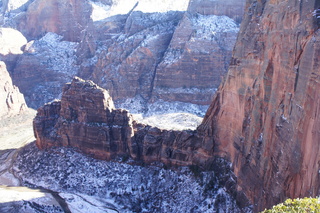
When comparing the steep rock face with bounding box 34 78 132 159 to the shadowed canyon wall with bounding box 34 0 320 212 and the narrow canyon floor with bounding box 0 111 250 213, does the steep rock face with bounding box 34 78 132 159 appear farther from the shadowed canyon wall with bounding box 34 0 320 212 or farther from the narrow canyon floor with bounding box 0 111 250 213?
the narrow canyon floor with bounding box 0 111 250 213

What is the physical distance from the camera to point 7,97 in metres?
89.4

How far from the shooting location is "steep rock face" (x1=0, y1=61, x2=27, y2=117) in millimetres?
88281

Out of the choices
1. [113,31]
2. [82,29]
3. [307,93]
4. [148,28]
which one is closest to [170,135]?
[307,93]

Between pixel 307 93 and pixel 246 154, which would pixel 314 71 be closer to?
pixel 307 93

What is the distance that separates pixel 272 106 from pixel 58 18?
4350 inches

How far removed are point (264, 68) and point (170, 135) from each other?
59.9 ft

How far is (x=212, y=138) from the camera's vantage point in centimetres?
4597

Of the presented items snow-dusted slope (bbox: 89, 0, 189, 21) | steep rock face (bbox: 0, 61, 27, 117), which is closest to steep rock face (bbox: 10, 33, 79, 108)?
steep rock face (bbox: 0, 61, 27, 117)

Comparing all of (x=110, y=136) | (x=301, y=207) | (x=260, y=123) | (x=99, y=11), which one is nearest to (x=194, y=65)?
(x=99, y=11)

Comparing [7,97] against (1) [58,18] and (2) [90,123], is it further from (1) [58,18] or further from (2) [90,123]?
(1) [58,18]

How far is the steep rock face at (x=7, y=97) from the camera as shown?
88281 millimetres

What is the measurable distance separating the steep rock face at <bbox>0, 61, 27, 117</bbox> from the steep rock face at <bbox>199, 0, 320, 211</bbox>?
198 ft

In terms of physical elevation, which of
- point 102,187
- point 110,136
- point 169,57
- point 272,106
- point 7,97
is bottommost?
point 102,187

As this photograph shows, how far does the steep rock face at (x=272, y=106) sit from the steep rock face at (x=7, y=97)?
6032 centimetres
